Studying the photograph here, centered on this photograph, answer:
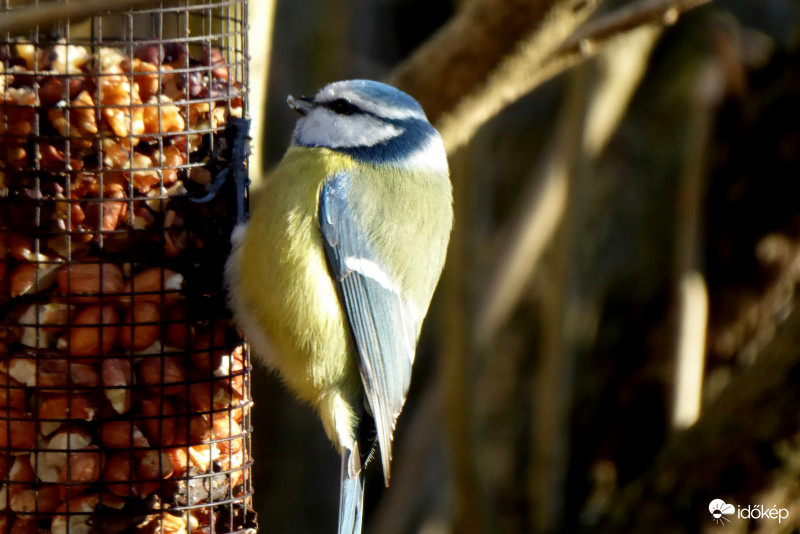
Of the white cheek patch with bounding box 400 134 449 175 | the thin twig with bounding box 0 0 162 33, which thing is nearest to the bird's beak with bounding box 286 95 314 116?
the white cheek patch with bounding box 400 134 449 175

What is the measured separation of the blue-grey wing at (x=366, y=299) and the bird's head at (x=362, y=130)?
0.42 ft

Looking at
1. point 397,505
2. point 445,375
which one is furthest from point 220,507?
point 397,505

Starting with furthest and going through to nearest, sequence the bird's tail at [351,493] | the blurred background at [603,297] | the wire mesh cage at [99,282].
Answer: the blurred background at [603,297] < the bird's tail at [351,493] < the wire mesh cage at [99,282]

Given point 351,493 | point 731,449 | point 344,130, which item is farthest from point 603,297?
point 351,493

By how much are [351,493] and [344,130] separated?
86 centimetres

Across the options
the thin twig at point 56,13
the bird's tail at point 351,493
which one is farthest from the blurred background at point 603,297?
the thin twig at point 56,13

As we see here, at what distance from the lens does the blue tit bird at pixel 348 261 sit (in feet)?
6.91

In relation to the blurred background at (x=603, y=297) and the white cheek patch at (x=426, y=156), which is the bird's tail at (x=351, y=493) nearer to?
the white cheek patch at (x=426, y=156)

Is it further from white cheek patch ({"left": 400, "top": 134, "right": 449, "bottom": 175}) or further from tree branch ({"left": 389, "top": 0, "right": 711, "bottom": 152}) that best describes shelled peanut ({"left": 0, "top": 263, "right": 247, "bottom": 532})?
tree branch ({"left": 389, "top": 0, "right": 711, "bottom": 152})

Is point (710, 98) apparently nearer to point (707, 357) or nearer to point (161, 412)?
point (707, 357)

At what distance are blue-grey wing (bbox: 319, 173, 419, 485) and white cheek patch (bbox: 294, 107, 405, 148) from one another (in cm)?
13

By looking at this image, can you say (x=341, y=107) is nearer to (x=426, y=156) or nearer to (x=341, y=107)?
(x=341, y=107)

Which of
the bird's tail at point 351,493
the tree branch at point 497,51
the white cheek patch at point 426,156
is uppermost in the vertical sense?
the tree branch at point 497,51

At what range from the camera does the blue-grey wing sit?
214cm
